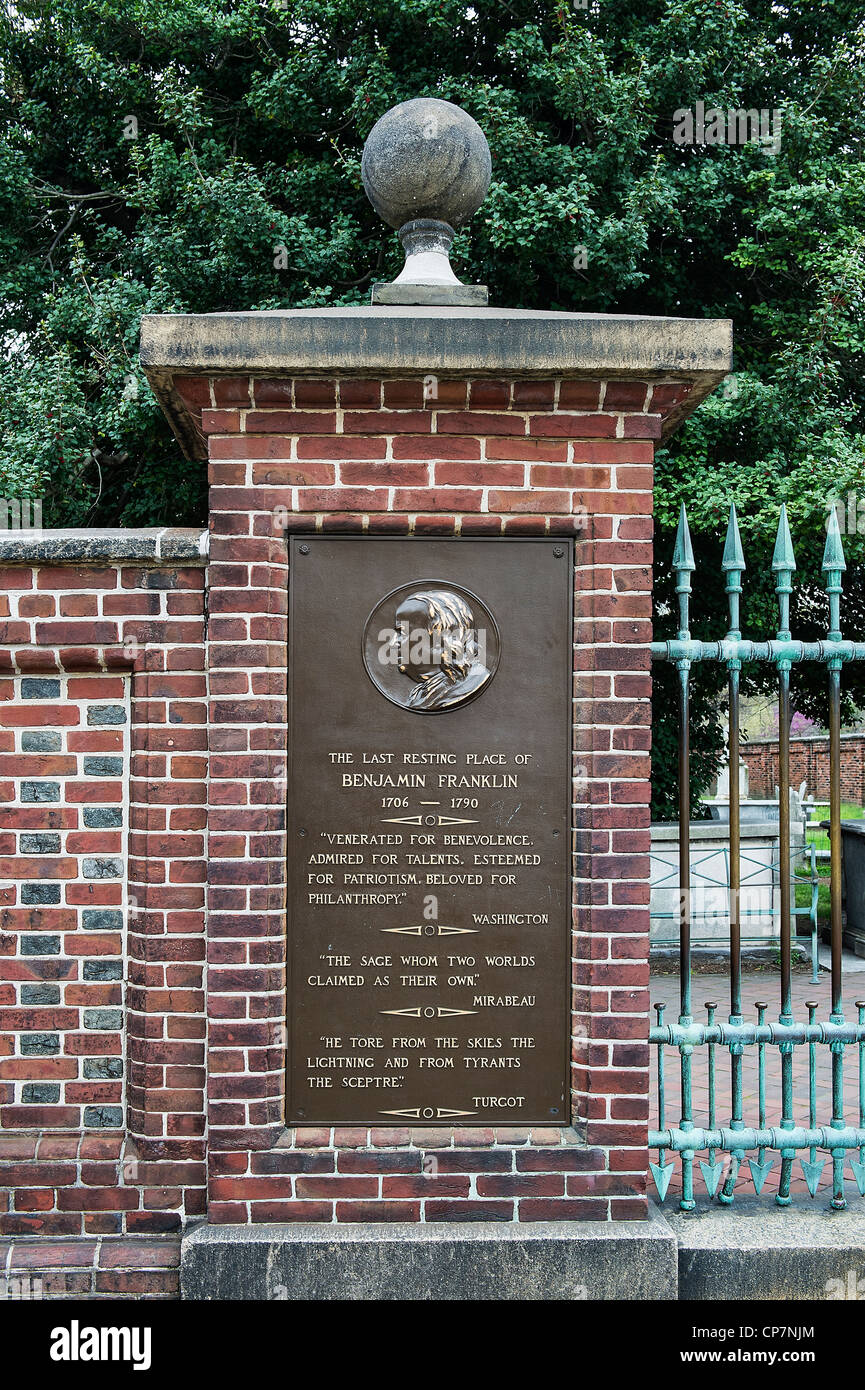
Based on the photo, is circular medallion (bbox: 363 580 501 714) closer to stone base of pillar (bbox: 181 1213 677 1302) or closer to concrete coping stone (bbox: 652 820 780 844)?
stone base of pillar (bbox: 181 1213 677 1302)

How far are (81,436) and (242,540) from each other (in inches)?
245

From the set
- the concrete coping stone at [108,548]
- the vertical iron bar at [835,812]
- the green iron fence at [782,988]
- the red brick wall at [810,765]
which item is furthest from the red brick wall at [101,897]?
the red brick wall at [810,765]

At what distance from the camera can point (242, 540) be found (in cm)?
277

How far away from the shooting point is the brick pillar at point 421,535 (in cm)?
271

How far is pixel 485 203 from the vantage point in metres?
7.86

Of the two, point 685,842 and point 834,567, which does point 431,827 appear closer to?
point 685,842

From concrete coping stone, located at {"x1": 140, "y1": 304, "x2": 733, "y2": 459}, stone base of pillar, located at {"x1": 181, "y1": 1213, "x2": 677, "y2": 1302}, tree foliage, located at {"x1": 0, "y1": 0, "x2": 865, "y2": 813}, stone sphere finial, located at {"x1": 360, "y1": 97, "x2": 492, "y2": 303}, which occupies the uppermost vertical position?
tree foliage, located at {"x1": 0, "y1": 0, "x2": 865, "y2": 813}

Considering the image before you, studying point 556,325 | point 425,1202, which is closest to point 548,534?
point 556,325

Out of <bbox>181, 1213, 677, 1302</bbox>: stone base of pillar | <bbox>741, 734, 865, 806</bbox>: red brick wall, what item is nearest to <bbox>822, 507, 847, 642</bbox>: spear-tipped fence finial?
<bbox>181, 1213, 677, 1302</bbox>: stone base of pillar

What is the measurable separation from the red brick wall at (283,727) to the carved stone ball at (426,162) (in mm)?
732

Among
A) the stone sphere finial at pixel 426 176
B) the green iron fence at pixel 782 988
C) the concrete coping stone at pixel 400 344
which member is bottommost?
the green iron fence at pixel 782 988

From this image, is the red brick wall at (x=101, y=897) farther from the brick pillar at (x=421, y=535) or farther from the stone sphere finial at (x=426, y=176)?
the stone sphere finial at (x=426, y=176)

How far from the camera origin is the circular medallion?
2795 millimetres

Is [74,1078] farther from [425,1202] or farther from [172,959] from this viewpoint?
[425,1202]
